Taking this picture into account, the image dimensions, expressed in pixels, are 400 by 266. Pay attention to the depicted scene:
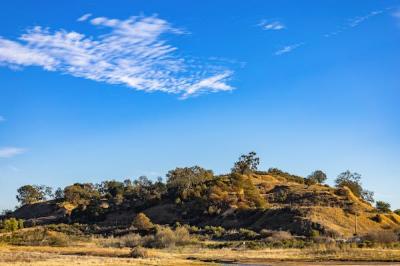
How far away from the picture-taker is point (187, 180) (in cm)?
16175

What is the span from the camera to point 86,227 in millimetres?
133125

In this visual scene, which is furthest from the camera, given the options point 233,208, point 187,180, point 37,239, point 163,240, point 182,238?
point 187,180

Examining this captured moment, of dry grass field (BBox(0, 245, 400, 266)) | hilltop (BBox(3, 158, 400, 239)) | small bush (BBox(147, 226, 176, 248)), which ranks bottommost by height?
dry grass field (BBox(0, 245, 400, 266))

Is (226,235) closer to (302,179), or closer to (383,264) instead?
(383,264)

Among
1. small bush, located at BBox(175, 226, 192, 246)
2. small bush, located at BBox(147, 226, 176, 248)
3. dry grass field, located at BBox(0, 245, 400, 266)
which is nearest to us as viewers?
dry grass field, located at BBox(0, 245, 400, 266)

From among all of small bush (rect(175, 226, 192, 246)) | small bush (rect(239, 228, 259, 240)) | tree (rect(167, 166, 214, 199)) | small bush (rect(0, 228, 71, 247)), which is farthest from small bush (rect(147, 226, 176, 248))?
tree (rect(167, 166, 214, 199))

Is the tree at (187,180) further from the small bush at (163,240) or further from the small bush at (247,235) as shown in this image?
the small bush at (163,240)

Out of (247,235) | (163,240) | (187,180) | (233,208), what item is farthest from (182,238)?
(187,180)

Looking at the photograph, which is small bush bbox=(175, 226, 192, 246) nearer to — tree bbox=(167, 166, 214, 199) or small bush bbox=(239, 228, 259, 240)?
small bush bbox=(239, 228, 259, 240)

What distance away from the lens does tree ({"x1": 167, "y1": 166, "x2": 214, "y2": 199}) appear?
505ft

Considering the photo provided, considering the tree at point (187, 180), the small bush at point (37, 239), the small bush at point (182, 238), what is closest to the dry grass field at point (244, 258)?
the small bush at point (182, 238)

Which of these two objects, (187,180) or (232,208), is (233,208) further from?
(187,180)

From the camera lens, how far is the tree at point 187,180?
15395cm

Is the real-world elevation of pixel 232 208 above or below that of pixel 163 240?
above
